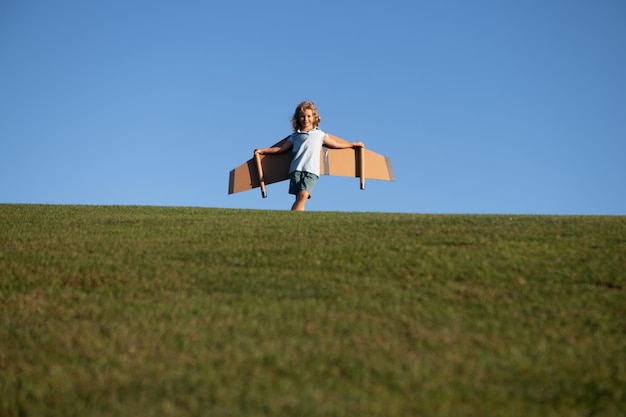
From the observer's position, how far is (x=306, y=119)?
39.2 ft

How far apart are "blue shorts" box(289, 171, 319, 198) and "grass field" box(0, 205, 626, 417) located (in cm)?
372

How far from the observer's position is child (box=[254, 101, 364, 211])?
38.7ft

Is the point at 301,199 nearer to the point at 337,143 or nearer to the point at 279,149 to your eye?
the point at 279,149

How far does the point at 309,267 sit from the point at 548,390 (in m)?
2.71

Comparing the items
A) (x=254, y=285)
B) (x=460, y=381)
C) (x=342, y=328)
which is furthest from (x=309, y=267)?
(x=460, y=381)

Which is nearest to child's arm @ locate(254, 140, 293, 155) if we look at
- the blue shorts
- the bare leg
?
the blue shorts

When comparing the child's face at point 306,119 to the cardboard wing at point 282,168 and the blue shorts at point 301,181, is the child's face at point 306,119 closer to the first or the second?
the cardboard wing at point 282,168

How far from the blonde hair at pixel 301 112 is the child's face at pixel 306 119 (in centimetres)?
5

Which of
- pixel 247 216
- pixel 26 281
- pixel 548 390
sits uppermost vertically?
pixel 247 216

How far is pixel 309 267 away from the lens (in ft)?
20.1

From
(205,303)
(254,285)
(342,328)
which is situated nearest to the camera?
(342,328)

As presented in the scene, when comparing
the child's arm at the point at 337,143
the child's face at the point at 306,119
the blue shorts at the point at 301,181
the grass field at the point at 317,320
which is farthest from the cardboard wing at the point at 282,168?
the grass field at the point at 317,320

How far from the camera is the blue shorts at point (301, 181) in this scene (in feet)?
38.7

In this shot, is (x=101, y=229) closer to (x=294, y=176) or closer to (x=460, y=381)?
(x=294, y=176)
